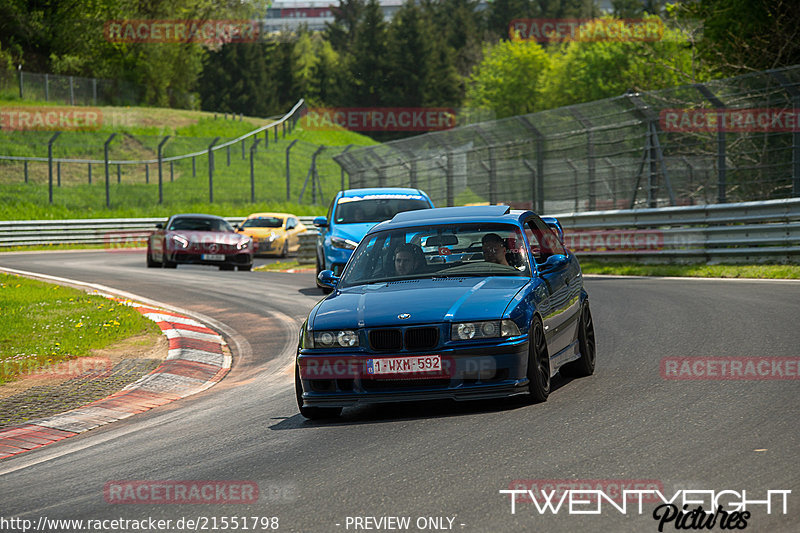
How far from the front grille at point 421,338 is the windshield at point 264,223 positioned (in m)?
25.6

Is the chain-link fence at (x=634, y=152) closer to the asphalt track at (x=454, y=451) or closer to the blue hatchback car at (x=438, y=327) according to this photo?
the asphalt track at (x=454, y=451)

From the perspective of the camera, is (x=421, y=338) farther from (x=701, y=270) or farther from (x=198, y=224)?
(x=198, y=224)

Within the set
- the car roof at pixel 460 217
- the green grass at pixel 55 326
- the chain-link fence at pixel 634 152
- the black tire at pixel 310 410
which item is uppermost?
the chain-link fence at pixel 634 152

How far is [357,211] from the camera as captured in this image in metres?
18.4

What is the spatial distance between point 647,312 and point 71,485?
8500mm

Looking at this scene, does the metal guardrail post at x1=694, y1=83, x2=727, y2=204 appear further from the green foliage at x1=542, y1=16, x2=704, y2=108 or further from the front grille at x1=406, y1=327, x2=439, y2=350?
the green foliage at x1=542, y1=16, x2=704, y2=108

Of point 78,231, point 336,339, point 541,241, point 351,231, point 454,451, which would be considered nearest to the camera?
point 454,451

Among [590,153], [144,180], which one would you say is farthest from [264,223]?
[144,180]

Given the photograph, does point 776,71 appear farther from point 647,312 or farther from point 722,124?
point 647,312

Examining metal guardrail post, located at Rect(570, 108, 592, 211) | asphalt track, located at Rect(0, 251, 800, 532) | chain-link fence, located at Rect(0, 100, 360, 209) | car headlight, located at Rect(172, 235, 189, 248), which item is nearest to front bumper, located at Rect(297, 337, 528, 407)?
asphalt track, located at Rect(0, 251, 800, 532)

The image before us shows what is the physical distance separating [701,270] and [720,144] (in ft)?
7.80

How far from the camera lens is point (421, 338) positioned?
711 cm

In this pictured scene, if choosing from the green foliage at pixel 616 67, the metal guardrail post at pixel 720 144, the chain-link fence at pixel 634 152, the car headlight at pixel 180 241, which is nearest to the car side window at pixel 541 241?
the chain-link fence at pixel 634 152

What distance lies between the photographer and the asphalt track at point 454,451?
4973 millimetres
